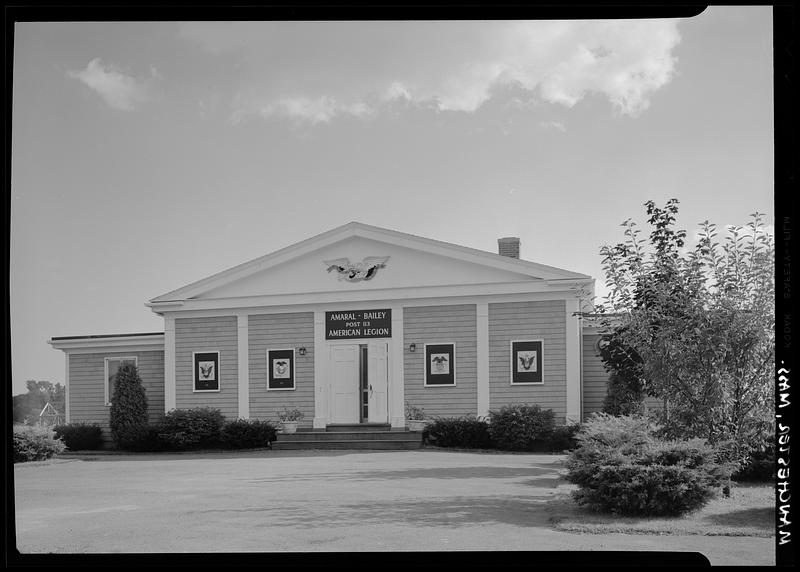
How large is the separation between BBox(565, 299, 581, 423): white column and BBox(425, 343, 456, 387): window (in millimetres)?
1826

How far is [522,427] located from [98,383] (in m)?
7.06

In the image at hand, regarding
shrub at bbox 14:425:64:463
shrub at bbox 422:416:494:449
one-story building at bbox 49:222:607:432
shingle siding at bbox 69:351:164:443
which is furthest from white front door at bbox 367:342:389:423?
shrub at bbox 14:425:64:463

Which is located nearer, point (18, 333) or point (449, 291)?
point (18, 333)

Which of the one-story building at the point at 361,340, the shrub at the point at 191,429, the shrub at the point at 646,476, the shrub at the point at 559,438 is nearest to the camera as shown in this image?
the shrub at the point at 646,476

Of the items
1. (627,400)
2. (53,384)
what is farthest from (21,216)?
(627,400)

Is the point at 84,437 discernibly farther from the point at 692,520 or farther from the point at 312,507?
the point at 692,520

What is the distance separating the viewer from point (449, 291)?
46.9 ft

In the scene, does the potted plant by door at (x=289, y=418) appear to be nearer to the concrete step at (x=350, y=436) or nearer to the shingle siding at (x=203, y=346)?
the concrete step at (x=350, y=436)

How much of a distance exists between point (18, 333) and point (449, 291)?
634 centimetres

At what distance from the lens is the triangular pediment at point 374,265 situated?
1405cm

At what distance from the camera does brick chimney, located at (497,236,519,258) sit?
46.5 ft

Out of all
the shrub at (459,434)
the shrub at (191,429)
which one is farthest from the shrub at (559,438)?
the shrub at (191,429)

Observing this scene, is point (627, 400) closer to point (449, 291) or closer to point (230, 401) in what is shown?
point (449, 291)

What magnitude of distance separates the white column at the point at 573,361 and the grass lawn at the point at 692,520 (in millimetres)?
4899
